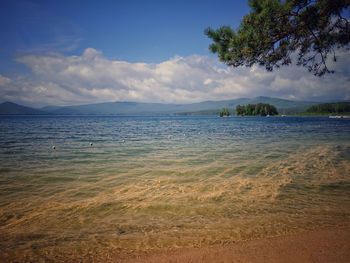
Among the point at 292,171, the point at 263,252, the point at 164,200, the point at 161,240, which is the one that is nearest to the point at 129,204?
the point at 164,200

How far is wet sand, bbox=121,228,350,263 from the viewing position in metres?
4.99

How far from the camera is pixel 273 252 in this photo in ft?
17.2

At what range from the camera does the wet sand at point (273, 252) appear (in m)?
4.99

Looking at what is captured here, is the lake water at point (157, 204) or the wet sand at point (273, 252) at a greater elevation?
the wet sand at point (273, 252)

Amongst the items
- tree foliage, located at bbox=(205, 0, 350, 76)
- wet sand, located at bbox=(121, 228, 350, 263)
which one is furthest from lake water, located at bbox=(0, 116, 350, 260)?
tree foliage, located at bbox=(205, 0, 350, 76)

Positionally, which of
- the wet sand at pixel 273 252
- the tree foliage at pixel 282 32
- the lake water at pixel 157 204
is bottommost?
the lake water at pixel 157 204

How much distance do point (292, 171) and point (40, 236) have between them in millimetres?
12469

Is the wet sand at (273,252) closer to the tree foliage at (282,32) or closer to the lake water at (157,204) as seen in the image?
the lake water at (157,204)

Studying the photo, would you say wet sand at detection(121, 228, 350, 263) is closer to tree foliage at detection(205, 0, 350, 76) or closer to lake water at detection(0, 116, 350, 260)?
lake water at detection(0, 116, 350, 260)

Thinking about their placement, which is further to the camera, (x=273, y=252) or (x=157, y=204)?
(x=157, y=204)

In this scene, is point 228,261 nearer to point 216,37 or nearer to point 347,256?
point 347,256

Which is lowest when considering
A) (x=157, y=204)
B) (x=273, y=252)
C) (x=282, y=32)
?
(x=157, y=204)

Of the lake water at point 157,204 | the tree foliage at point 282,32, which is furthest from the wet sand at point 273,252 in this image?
→ the tree foliage at point 282,32

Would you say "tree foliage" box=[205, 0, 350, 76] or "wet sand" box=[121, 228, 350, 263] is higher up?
"tree foliage" box=[205, 0, 350, 76]
